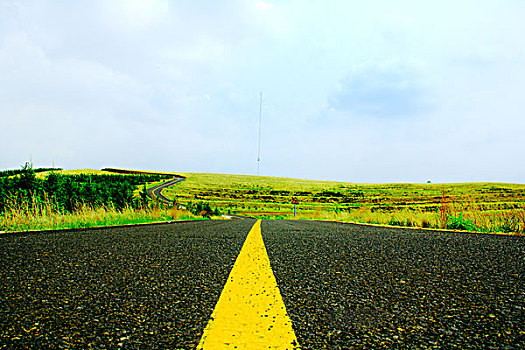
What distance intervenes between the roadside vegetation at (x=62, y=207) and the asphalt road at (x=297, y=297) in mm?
4445

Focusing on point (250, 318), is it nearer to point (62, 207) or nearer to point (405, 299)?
point (405, 299)

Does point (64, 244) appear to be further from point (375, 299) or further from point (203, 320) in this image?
point (375, 299)

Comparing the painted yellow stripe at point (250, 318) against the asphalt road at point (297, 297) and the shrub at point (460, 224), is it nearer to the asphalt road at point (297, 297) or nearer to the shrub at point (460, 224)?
the asphalt road at point (297, 297)

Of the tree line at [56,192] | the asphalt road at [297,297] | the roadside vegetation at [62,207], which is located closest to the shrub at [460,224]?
the asphalt road at [297,297]

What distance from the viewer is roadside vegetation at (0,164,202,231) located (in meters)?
6.68

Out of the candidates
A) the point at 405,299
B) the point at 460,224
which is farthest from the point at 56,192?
the point at 405,299

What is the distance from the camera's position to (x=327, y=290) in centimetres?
178

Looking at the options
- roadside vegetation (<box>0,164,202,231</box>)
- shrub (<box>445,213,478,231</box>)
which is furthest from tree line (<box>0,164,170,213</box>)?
shrub (<box>445,213,478,231</box>)

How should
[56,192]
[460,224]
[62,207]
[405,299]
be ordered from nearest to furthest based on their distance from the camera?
[405,299] < [460,224] < [62,207] < [56,192]

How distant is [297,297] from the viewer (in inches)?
64.8

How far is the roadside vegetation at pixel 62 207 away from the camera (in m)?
6.68

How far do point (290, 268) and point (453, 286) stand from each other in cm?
107

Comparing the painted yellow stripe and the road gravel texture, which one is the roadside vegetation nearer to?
the painted yellow stripe

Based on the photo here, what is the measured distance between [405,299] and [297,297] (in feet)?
1.87
